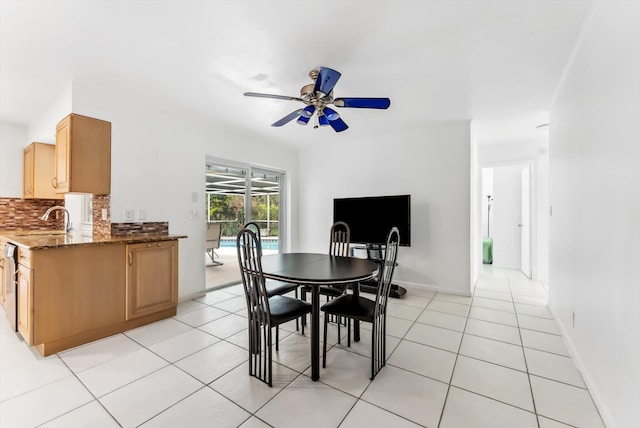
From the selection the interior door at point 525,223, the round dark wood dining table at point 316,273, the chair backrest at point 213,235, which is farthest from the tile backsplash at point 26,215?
the interior door at point 525,223

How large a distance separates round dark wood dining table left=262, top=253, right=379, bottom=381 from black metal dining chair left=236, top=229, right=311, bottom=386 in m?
0.13

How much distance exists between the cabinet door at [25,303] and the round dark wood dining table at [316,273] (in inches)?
75.4

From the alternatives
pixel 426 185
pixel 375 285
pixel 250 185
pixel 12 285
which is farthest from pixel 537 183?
pixel 12 285

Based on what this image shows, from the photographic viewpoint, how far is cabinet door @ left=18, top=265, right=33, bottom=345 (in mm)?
2207

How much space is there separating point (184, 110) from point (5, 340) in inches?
115

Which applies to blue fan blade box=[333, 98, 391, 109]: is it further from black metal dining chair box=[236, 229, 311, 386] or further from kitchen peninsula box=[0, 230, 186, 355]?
kitchen peninsula box=[0, 230, 186, 355]

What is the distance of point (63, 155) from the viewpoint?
110 inches

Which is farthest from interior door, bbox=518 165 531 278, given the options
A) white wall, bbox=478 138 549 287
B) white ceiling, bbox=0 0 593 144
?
white ceiling, bbox=0 0 593 144

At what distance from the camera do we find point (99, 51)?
2.23 meters

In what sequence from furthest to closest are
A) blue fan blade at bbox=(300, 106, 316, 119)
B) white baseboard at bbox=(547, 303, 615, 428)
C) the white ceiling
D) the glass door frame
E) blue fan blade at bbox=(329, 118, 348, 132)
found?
the glass door frame, blue fan blade at bbox=(329, 118, 348, 132), blue fan blade at bbox=(300, 106, 316, 119), the white ceiling, white baseboard at bbox=(547, 303, 615, 428)

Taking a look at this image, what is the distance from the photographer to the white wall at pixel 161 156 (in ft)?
9.70

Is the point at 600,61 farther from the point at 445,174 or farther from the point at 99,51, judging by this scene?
the point at 99,51

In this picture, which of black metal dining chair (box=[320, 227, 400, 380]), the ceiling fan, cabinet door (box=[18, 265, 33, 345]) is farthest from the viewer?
cabinet door (box=[18, 265, 33, 345])

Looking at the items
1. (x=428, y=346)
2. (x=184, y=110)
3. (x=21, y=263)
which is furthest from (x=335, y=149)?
(x=21, y=263)
